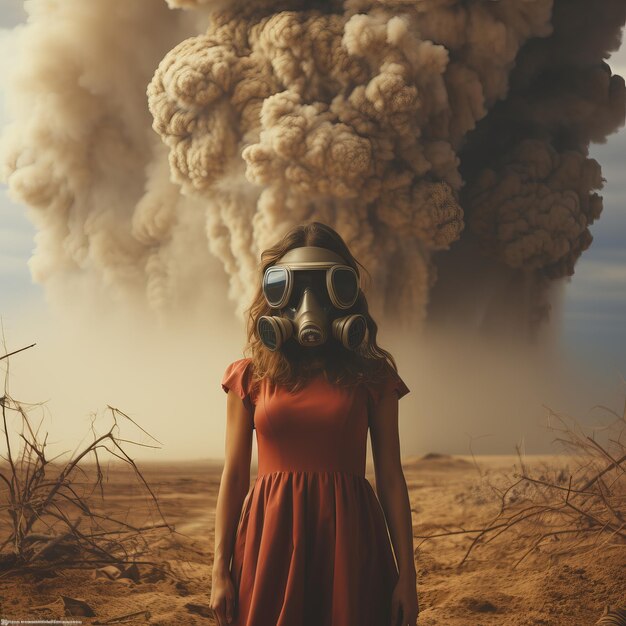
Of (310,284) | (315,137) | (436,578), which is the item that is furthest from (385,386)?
(315,137)

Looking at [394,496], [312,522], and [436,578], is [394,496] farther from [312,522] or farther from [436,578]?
[436,578]

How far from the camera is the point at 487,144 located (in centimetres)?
818

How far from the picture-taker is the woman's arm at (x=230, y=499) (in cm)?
175

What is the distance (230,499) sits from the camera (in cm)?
178

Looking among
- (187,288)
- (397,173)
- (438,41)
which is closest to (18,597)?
(187,288)

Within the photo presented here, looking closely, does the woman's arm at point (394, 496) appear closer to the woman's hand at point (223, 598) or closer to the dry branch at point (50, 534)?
the woman's hand at point (223, 598)

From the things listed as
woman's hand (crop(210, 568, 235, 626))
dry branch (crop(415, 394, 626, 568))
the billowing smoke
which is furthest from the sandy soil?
woman's hand (crop(210, 568, 235, 626))

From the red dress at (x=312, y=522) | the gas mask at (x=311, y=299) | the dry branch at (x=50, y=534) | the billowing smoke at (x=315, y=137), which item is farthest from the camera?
the billowing smoke at (x=315, y=137)

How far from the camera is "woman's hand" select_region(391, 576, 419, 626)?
1733 mm

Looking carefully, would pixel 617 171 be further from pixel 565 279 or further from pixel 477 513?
pixel 477 513

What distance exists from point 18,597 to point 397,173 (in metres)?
4.70

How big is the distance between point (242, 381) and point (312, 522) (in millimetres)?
342

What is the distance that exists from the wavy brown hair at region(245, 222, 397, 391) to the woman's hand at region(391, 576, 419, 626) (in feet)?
1.42

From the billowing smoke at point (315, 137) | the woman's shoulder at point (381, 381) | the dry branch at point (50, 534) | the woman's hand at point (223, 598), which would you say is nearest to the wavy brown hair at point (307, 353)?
the woman's shoulder at point (381, 381)
